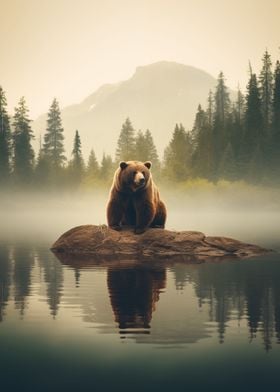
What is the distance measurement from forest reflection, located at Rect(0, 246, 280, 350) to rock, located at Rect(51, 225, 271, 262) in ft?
2.84

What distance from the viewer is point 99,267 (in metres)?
19.0

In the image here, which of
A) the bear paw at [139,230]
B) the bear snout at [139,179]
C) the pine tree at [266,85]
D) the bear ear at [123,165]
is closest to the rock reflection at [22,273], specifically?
the bear paw at [139,230]

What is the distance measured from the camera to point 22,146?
3428 inches

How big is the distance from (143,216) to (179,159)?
78.8m

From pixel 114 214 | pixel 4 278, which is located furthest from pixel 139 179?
pixel 4 278

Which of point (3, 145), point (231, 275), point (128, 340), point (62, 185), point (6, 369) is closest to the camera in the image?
point (6, 369)

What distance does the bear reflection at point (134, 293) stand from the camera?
1084cm

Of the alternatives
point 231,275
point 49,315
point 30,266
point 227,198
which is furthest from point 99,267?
point 227,198

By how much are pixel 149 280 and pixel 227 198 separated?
72.0 metres

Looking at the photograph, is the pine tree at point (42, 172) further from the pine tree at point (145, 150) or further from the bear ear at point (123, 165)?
the bear ear at point (123, 165)

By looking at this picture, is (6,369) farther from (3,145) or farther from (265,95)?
(265,95)

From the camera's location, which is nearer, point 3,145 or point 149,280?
point 149,280

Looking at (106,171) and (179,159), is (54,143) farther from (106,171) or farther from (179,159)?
(179,159)

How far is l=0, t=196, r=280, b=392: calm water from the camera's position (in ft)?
26.4
